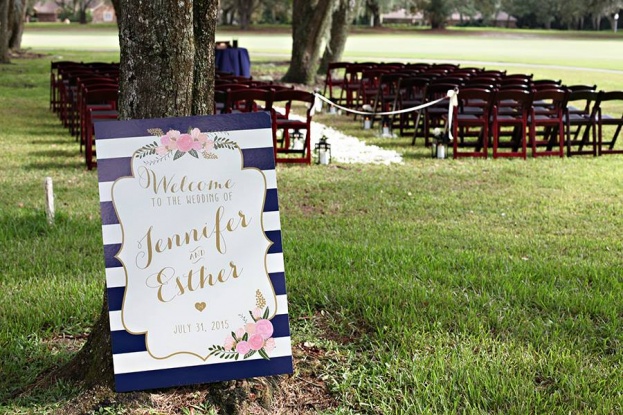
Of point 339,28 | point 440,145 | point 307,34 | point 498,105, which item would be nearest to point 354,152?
point 440,145

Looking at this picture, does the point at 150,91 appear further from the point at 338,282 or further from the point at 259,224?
the point at 338,282

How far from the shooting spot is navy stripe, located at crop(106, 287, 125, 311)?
12.8 feet

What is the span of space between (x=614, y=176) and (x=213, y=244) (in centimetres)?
817

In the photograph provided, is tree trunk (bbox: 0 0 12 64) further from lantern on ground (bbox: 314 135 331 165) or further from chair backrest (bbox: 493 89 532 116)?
chair backrest (bbox: 493 89 532 116)

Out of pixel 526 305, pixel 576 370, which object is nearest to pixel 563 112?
pixel 526 305

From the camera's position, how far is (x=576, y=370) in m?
4.43

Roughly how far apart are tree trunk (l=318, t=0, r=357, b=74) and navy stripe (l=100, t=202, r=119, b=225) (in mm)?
23423

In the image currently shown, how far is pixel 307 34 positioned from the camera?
83.6 ft

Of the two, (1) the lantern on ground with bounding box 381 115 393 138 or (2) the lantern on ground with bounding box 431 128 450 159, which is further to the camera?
(1) the lantern on ground with bounding box 381 115 393 138

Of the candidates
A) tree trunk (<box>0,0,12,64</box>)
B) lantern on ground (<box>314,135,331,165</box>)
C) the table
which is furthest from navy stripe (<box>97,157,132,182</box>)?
tree trunk (<box>0,0,12,64</box>)

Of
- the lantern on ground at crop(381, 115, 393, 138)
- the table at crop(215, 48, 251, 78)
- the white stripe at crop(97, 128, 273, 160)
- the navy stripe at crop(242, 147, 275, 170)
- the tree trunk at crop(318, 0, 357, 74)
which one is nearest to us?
the white stripe at crop(97, 128, 273, 160)

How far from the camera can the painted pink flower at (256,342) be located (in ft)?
13.2

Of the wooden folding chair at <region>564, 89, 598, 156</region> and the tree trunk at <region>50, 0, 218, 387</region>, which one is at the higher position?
the tree trunk at <region>50, 0, 218, 387</region>

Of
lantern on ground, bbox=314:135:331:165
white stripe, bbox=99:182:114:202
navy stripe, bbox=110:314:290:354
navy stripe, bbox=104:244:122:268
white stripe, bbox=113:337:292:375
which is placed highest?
white stripe, bbox=99:182:114:202
